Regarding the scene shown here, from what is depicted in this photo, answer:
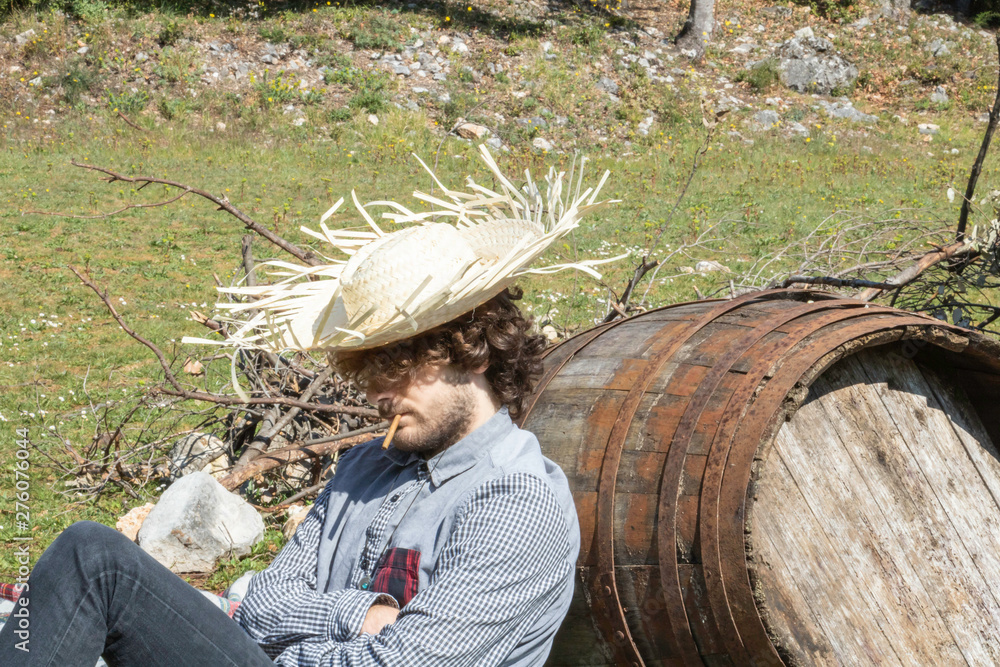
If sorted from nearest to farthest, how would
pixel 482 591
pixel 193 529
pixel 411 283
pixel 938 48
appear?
1. pixel 482 591
2. pixel 411 283
3. pixel 193 529
4. pixel 938 48

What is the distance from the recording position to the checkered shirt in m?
1.79

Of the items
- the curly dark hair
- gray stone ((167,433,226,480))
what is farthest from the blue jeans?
gray stone ((167,433,226,480))

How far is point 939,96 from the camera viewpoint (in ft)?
54.3

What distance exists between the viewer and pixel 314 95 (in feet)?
45.7

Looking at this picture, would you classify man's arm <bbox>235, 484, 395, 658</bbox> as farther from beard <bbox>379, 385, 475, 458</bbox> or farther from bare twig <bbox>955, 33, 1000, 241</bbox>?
bare twig <bbox>955, 33, 1000, 241</bbox>

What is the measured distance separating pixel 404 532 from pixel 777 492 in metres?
0.99

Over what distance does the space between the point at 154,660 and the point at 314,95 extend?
42.9 ft

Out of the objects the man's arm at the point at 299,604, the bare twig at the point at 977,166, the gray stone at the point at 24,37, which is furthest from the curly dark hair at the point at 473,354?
the gray stone at the point at 24,37

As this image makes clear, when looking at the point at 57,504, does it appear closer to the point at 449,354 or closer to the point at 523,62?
the point at 449,354

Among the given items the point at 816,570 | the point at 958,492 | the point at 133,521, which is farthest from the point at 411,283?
the point at 133,521

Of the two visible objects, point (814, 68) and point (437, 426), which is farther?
point (814, 68)

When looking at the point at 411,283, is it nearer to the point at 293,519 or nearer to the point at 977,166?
the point at 293,519

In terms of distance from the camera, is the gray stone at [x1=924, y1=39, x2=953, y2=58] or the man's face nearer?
the man's face

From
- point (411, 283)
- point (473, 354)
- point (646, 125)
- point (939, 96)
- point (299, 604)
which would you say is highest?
point (411, 283)
